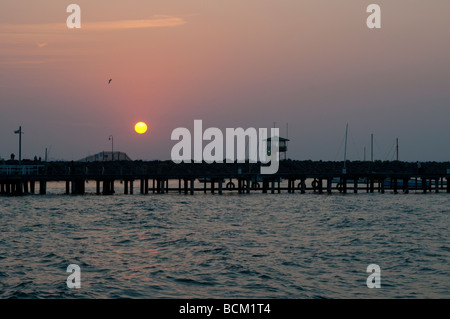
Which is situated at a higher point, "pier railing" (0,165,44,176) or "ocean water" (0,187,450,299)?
"pier railing" (0,165,44,176)

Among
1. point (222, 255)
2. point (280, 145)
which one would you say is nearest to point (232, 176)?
point (280, 145)

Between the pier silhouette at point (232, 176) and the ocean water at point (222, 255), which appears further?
the pier silhouette at point (232, 176)

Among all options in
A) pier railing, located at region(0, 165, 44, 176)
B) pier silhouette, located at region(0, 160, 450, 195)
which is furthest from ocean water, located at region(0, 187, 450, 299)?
pier silhouette, located at region(0, 160, 450, 195)

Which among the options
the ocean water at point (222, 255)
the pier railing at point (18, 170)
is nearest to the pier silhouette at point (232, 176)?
the pier railing at point (18, 170)

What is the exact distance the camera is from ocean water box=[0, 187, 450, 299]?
61.8 feet

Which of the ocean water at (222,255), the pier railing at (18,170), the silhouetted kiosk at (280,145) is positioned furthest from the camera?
the silhouetted kiosk at (280,145)

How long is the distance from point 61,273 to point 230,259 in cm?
721

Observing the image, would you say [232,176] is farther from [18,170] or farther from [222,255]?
[222,255]

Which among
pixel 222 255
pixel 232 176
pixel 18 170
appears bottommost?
pixel 222 255

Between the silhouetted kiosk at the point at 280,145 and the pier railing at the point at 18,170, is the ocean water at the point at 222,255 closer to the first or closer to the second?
the pier railing at the point at 18,170

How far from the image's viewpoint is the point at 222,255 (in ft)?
83.6

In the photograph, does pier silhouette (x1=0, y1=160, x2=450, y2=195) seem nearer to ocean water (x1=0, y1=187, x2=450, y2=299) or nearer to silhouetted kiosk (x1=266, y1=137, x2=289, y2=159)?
silhouetted kiosk (x1=266, y1=137, x2=289, y2=159)

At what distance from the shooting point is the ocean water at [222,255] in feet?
61.8

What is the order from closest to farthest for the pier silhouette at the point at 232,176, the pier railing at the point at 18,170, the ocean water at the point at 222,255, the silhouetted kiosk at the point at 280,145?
the ocean water at the point at 222,255 < the pier railing at the point at 18,170 < the pier silhouette at the point at 232,176 < the silhouetted kiosk at the point at 280,145
